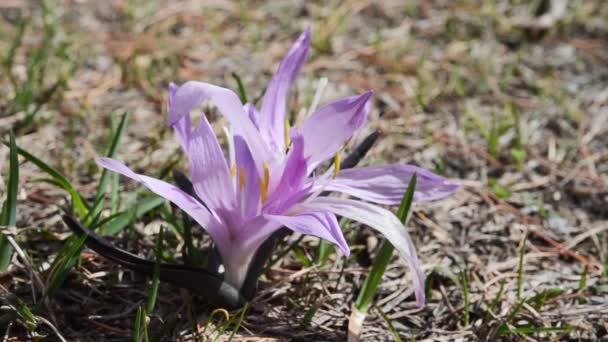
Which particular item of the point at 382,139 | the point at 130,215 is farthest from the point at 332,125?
the point at 382,139

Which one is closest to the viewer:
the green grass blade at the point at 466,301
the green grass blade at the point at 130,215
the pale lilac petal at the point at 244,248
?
the pale lilac petal at the point at 244,248

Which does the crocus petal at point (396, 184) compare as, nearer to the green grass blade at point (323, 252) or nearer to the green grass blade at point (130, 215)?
the green grass blade at point (323, 252)

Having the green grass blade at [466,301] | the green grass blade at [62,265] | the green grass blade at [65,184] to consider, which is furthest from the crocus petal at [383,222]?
the green grass blade at [65,184]

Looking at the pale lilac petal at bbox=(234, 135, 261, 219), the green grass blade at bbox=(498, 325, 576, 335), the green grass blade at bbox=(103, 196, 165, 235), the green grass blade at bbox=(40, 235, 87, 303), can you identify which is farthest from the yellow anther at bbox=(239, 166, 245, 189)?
the green grass blade at bbox=(498, 325, 576, 335)

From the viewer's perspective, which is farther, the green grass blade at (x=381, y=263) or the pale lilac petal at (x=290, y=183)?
the green grass blade at (x=381, y=263)

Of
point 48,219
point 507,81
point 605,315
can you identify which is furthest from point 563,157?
point 48,219

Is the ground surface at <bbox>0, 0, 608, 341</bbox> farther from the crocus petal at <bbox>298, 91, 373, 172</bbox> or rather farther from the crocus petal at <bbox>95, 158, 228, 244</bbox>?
the crocus petal at <bbox>298, 91, 373, 172</bbox>

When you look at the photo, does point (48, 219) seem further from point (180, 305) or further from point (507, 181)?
point (507, 181)
